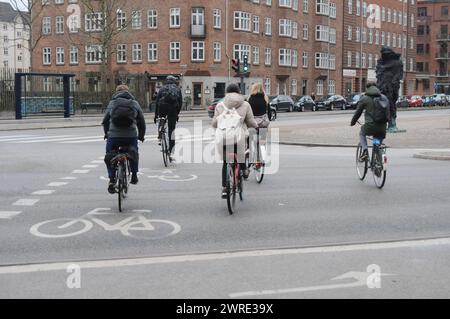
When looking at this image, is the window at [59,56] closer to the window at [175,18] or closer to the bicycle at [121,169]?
the window at [175,18]

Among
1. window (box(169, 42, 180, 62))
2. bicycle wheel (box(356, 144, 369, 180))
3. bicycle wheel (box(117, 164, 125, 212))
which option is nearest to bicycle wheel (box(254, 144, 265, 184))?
bicycle wheel (box(356, 144, 369, 180))

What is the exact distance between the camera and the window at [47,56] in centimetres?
6994

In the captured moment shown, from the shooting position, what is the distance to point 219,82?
6050 centimetres

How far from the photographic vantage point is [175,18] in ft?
199

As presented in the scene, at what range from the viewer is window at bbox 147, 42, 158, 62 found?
6200cm

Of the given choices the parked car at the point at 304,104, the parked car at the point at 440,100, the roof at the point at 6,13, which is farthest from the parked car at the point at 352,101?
the roof at the point at 6,13

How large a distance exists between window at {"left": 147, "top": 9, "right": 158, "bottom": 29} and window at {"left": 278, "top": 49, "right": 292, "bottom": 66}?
14.4m

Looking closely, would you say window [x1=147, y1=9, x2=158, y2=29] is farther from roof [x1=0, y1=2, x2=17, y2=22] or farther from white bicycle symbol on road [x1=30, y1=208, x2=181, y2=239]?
roof [x1=0, y1=2, x2=17, y2=22]

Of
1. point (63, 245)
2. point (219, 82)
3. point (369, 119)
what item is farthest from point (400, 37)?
point (63, 245)

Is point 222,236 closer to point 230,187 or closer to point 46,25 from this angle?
point 230,187

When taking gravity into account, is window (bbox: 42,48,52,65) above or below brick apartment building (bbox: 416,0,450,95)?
below

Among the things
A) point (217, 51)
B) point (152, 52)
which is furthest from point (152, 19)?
point (217, 51)

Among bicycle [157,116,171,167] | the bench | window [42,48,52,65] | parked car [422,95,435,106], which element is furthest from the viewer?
parked car [422,95,435,106]

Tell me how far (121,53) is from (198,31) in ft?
30.7
